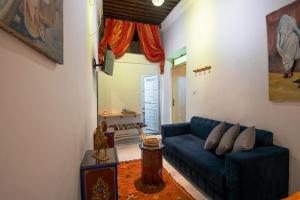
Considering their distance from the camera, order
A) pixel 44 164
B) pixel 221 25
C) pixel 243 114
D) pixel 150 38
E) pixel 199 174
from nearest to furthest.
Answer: pixel 44 164 → pixel 199 174 → pixel 243 114 → pixel 221 25 → pixel 150 38

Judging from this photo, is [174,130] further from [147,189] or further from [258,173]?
[258,173]

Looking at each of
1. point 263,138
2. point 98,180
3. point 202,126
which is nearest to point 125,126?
point 202,126

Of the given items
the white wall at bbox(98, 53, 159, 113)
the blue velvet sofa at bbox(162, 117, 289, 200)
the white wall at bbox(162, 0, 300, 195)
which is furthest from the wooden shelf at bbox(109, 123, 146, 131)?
the blue velvet sofa at bbox(162, 117, 289, 200)

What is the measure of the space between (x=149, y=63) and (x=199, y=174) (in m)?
4.13

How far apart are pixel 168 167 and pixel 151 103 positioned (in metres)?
2.95

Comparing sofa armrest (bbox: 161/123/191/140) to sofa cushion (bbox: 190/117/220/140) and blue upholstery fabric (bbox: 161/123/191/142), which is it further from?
sofa cushion (bbox: 190/117/220/140)

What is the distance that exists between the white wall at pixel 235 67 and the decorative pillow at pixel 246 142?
0.31m

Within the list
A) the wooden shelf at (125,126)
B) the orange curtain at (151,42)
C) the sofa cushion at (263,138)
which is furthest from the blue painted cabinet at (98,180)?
the orange curtain at (151,42)

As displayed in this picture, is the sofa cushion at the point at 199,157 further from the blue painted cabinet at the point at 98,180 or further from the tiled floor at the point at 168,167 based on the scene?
the blue painted cabinet at the point at 98,180

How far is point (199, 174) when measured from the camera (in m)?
2.23

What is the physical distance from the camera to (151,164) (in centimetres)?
238

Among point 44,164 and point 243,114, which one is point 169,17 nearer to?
point 243,114

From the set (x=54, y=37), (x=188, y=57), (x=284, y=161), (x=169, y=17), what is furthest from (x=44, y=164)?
(x=169, y=17)

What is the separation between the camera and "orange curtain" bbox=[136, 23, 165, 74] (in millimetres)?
A: 5277
